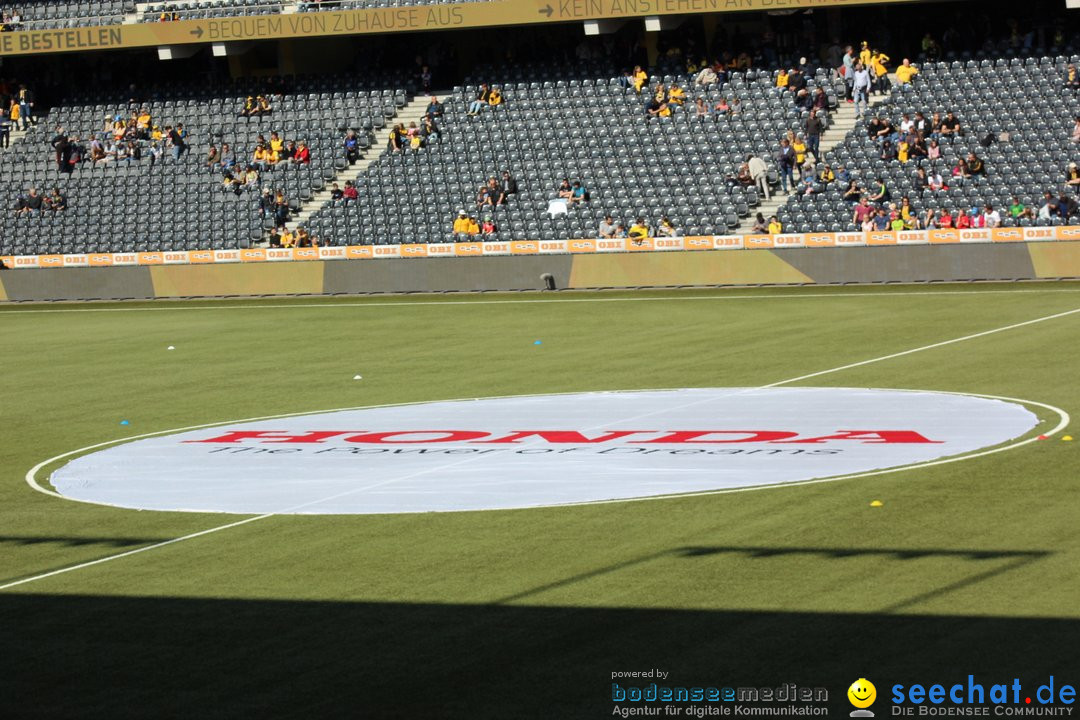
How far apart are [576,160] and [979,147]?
39.8 feet

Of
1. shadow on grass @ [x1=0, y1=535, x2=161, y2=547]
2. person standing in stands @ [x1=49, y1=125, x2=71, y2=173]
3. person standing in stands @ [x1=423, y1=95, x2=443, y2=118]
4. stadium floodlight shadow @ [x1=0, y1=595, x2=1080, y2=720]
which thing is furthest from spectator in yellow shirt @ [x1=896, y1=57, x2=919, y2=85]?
stadium floodlight shadow @ [x1=0, y1=595, x2=1080, y2=720]

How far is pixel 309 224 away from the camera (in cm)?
5131

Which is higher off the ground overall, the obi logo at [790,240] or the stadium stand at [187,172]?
the stadium stand at [187,172]

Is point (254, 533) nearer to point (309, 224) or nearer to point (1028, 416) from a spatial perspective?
point (1028, 416)

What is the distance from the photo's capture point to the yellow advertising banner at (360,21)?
165 ft

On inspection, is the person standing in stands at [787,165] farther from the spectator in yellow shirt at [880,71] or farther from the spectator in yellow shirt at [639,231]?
the spectator in yellow shirt at [880,71]

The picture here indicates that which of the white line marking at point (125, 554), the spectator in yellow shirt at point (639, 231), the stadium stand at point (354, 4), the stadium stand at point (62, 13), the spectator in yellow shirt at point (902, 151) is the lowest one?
the white line marking at point (125, 554)

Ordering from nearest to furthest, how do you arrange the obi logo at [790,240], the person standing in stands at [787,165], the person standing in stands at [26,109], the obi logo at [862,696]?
the obi logo at [862,696] → the obi logo at [790,240] → the person standing in stands at [787,165] → the person standing in stands at [26,109]

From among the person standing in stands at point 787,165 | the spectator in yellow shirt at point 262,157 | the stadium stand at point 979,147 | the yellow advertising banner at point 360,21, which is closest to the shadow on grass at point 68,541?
the stadium stand at point 979,147

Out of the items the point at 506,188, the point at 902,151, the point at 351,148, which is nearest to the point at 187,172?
the point at 351,148

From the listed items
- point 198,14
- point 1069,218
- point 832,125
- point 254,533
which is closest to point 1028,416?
point 254,533

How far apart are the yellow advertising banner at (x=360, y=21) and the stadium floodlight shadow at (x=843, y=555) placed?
3727 cm

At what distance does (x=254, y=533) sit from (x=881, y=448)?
655 centimetres

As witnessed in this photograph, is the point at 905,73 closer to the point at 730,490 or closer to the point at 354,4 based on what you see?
the point at 354,4
